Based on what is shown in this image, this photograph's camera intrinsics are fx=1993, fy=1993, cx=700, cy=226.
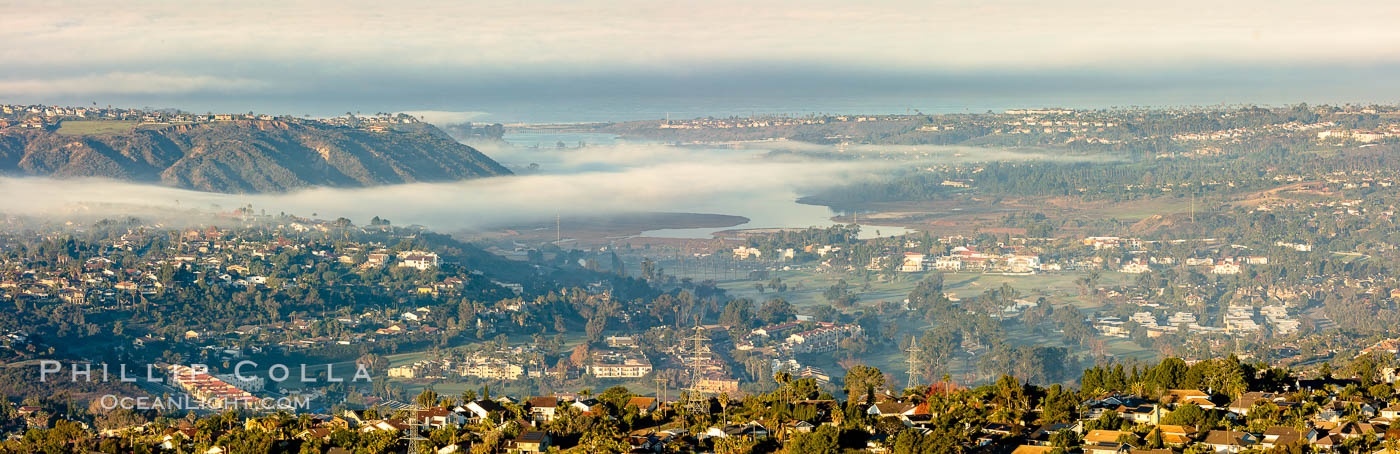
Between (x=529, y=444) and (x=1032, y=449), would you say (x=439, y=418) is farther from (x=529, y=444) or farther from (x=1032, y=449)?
(x=1032, y=449)

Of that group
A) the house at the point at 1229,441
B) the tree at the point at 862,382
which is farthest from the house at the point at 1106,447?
the tree at the point at 862,382

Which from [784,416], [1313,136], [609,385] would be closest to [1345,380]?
[784,416]

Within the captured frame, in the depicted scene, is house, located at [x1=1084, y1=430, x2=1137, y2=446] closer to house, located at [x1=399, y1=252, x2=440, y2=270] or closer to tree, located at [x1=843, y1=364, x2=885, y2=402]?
tree, located at [x1=843, y1=364, x2=885, y2=402]

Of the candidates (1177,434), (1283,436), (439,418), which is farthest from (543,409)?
(1283,436)

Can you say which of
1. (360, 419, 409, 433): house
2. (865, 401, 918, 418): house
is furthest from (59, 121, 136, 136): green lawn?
(865, 401, 918, 418): house

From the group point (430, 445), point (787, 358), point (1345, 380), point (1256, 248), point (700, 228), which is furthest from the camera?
point (700, 228)

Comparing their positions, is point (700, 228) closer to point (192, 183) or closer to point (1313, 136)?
point (192, 183)

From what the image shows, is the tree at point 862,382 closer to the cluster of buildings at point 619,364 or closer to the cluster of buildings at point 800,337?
the cluster of buildings at point 619,364
